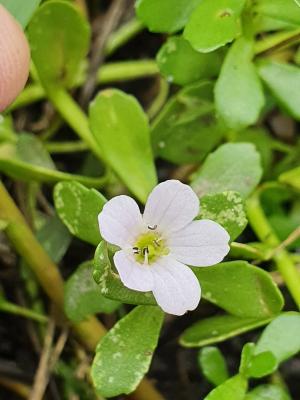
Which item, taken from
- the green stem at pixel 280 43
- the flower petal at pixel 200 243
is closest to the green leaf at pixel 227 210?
the flower petal at pixel 200 243

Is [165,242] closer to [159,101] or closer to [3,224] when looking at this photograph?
[3,224]

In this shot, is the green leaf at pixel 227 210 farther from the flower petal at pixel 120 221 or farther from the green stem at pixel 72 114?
the green stem at pixel 72 114

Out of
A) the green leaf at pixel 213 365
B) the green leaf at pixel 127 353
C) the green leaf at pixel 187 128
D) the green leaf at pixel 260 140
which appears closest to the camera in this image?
the green leaf at pixel 127 353

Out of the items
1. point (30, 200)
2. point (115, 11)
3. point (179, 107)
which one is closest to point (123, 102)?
point (179, 107)

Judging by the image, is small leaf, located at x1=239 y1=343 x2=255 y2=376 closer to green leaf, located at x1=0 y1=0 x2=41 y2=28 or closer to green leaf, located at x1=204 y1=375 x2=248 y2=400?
green leaf, located at x1=204 y1=375 x2=248 y2=400

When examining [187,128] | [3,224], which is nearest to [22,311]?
[3,224]
